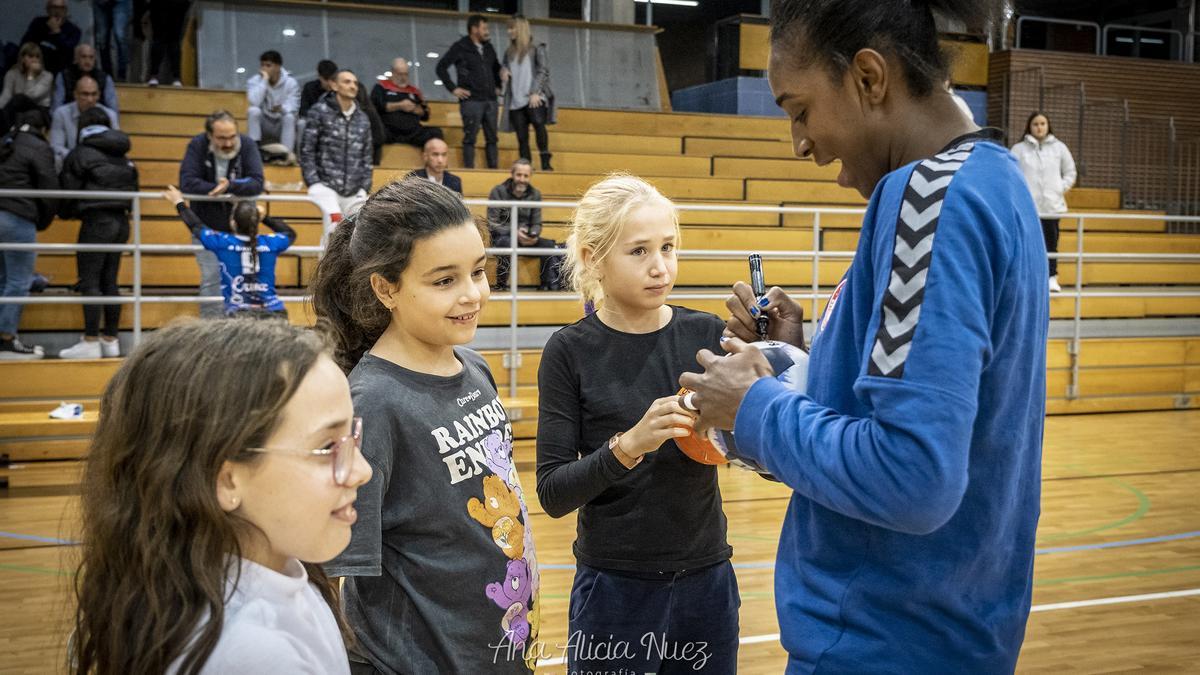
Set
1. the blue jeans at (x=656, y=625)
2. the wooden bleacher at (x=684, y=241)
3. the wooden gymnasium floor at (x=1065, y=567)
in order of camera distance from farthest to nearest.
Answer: the wooden bleacher at (x=684, y=241)
the wooden gymnasium floor at (x=1065, y=567)
the blue jeans at (x=656, y=625)

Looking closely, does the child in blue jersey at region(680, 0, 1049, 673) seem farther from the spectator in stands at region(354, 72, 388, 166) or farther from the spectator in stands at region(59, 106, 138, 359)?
the spectator in stands at region(354, 72, 388, 166)

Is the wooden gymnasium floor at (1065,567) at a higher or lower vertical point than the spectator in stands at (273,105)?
lower

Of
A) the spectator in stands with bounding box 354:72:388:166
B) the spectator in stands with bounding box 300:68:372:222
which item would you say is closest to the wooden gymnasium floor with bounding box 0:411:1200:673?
the spectator in stands with bounding box 300:68:372:222

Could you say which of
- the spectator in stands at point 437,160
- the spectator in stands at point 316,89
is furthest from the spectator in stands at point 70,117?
the spectator in stands at point 437,160

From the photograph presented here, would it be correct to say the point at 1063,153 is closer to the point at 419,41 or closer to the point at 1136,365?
the point at 1136,365

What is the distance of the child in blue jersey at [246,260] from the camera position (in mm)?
5605

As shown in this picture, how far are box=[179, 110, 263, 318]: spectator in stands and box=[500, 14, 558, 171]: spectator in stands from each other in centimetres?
307

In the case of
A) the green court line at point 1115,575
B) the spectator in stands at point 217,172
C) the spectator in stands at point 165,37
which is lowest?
the green court line at point 1115,575

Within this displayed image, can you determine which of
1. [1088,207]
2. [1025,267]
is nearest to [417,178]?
[1025,267]

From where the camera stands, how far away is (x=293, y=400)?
1.11 m

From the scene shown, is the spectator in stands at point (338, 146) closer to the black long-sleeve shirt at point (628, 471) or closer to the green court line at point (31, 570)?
the green court line at point (31, 570)

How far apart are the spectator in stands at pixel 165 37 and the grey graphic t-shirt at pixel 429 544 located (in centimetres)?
894

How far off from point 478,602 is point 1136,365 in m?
7.81

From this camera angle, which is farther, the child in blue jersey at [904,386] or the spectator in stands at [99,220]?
the spectator in stands at [99,220]
